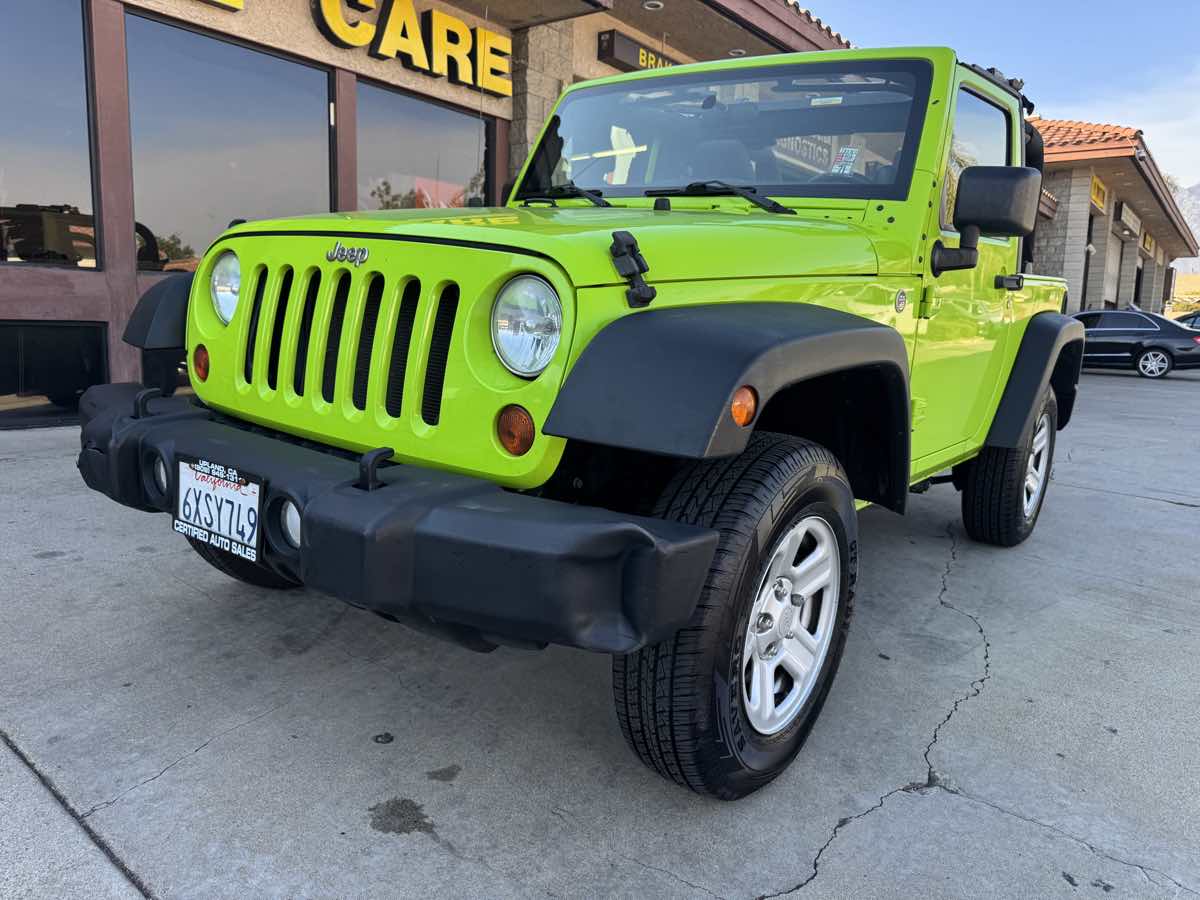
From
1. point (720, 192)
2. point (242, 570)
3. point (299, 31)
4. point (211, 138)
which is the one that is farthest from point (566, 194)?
point (299, 31)

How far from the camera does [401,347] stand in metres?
2.01

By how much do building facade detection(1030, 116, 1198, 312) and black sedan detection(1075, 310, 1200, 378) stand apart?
2.31 m

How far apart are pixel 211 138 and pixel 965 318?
21.1 ft

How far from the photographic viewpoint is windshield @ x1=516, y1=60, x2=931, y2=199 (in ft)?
9.39

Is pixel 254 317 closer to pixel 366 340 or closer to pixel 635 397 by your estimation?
pixel 366 340

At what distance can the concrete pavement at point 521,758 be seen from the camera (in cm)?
183

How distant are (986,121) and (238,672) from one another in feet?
10.3

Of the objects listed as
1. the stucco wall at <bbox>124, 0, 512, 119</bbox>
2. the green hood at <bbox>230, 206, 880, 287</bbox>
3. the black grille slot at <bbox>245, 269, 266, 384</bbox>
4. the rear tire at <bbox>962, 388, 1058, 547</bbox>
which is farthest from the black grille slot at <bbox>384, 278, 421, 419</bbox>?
the stucco wall at <bbox>124, 0, 512, 119</bbox>

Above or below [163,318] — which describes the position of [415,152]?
above

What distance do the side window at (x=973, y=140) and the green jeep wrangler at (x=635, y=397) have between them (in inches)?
1.2

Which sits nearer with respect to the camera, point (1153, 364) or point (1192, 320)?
point (1153, 364)

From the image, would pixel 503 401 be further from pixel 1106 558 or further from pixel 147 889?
pixel 1106 558

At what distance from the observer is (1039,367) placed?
3711mm

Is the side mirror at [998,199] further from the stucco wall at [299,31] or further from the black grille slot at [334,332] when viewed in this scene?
the stucco wall at [299,31]
